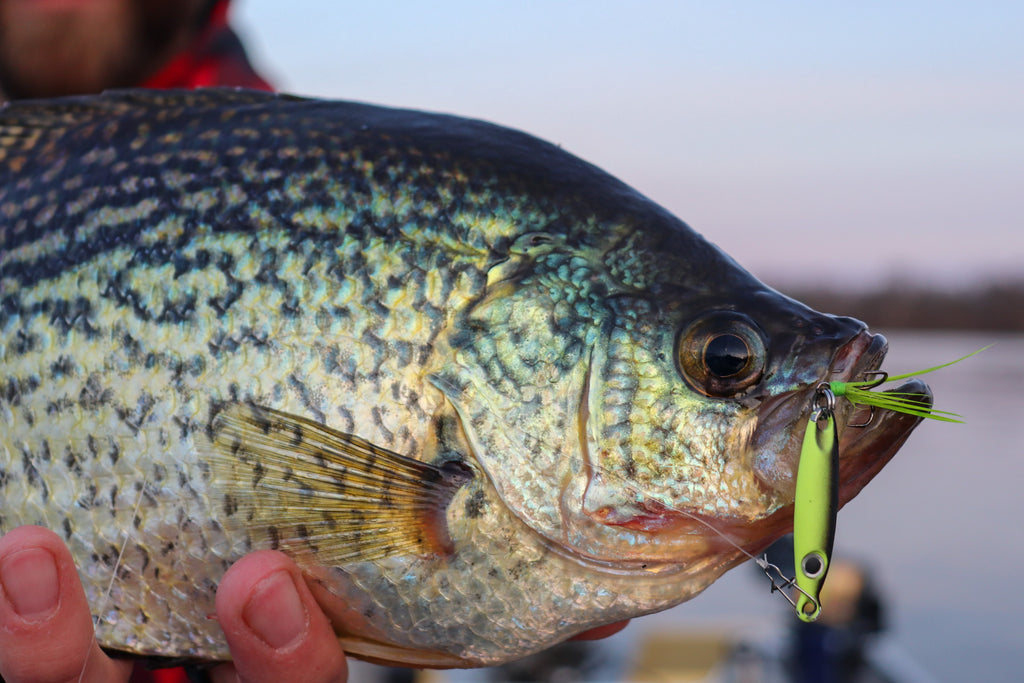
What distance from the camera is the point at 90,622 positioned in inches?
87.1

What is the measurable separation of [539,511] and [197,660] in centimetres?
→ 100

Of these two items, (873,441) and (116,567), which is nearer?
(873,441)

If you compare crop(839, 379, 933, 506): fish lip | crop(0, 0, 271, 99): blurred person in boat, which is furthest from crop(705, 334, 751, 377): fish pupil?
crop(0, 0, 271, 99): blurred person in boat

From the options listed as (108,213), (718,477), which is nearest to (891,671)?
(718,477)

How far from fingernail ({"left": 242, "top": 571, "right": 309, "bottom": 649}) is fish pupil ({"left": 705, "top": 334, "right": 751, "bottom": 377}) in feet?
3.51

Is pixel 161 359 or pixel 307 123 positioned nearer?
pixel 161 359

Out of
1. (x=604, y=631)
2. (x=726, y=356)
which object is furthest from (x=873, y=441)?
(x=604, y=631)

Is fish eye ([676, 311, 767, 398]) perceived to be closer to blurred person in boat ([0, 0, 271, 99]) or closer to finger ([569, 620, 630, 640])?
finger ([569, 620, 630, 640])

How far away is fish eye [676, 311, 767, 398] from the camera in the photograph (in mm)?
1915

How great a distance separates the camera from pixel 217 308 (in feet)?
6.76

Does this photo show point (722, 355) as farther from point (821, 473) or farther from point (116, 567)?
point (116, 567)

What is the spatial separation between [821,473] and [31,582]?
1.81 meters

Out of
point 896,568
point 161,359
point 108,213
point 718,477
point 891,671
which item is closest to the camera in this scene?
point 718,477

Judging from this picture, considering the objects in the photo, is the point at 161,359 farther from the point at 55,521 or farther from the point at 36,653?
the point at 36,653
